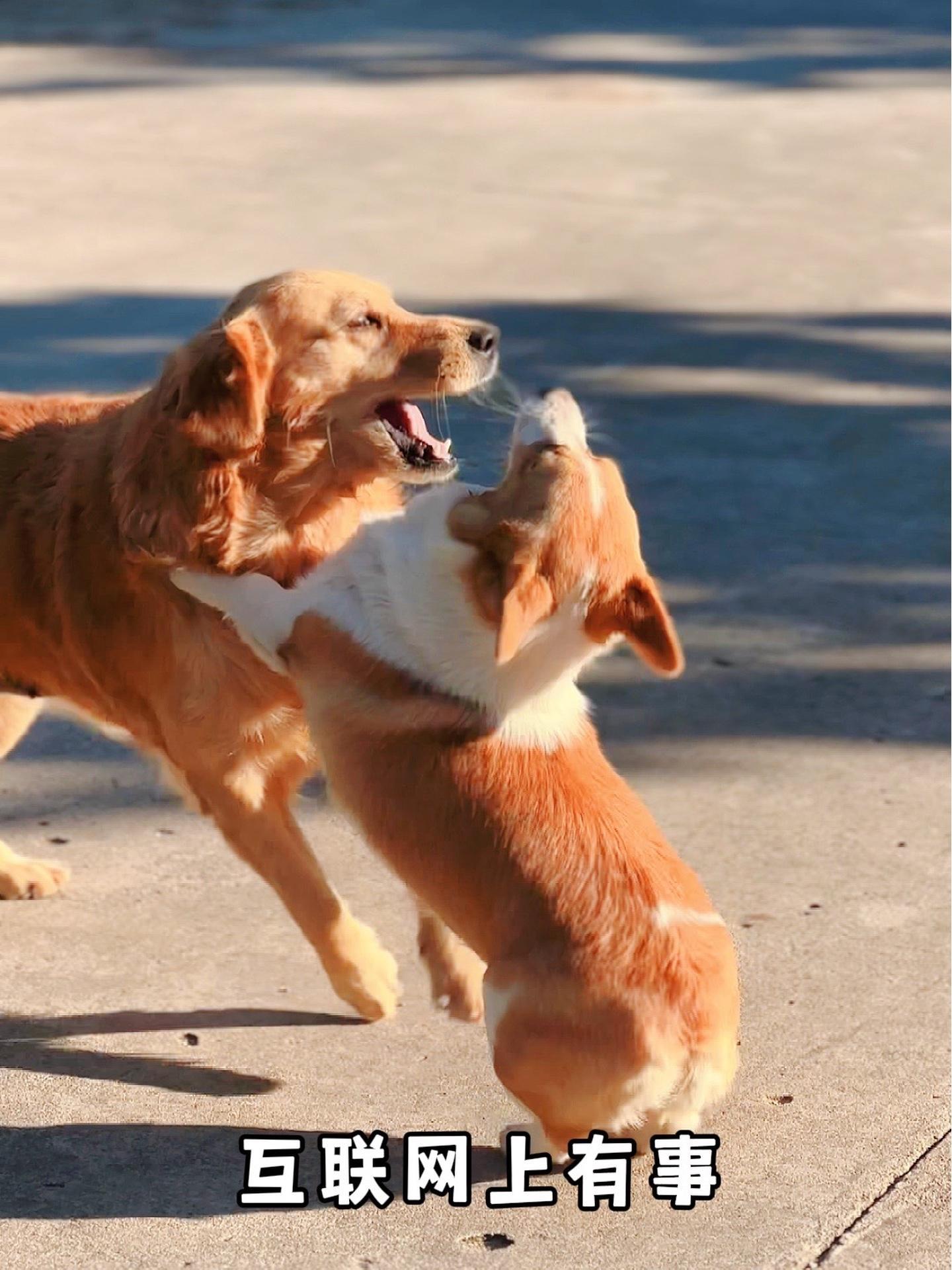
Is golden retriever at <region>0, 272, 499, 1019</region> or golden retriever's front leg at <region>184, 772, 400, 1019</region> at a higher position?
golden retriever at <region>0, 272, 499, 1019</region>

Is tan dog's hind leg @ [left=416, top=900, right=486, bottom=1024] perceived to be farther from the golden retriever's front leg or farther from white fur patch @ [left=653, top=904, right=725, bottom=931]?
white fur patch @ [left=653, top=904, right=725, bottom=931]

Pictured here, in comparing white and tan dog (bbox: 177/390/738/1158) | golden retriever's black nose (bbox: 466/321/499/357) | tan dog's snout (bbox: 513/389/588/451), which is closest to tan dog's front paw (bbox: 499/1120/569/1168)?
white and tan dog (bbox: 177/390/738/1158)

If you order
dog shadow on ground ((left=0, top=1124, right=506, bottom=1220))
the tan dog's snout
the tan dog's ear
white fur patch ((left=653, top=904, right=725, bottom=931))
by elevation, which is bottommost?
dog shadow on ground ((left=0, top=1124, right=506, bottom=1220))

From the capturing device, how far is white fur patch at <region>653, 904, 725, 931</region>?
3.10 metres

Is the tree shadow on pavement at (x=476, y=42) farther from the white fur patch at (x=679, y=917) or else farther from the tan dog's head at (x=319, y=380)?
the white fur patch at (x=679, y=917)

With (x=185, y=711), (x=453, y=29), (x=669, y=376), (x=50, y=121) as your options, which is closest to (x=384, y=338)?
(x=185, y=711)

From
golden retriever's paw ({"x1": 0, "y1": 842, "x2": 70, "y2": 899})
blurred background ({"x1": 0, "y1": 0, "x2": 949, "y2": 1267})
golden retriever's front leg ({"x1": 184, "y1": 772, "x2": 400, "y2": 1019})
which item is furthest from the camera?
golden retriever's paw ({"x1": 0, "y1": 842, "x2": 70, "y2": 899})

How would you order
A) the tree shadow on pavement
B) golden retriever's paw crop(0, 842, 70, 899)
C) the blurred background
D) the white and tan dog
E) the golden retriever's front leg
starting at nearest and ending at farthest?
the white and tan dog
the golden retriever's front leg
the blurred background
golden retriever's paw crop(0, 842, 70, 899)
the tree shadow on pavement

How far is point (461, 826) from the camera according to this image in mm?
3184

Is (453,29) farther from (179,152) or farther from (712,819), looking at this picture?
(712,819)

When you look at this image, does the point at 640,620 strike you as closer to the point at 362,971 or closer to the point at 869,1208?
the point at 362,971

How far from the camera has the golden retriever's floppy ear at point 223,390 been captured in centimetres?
341

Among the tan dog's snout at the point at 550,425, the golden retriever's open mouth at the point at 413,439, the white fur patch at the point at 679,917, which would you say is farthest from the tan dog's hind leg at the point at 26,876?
the white fur patch at the point at 679,917

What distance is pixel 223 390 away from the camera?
135 inches
